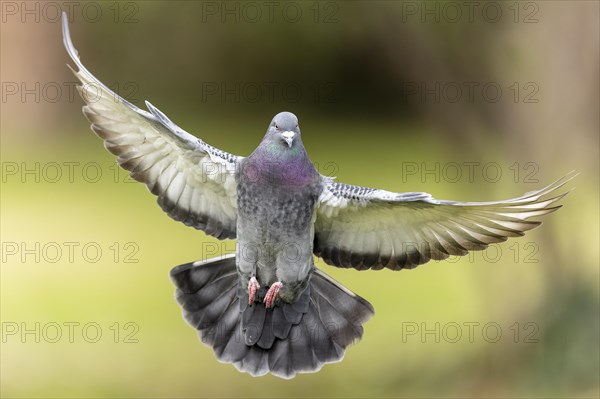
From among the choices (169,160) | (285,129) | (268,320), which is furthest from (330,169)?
(285,129)

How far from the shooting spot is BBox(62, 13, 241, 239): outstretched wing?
367 centimetres

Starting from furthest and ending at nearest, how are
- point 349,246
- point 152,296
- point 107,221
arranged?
point 107,221
point 152,296
point 349,246

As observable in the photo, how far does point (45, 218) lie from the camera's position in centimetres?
1131

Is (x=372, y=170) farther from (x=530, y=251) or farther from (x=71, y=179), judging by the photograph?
(x=530, y=251)

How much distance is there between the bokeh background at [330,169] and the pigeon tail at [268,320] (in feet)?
6.71

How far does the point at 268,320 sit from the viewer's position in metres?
3.99

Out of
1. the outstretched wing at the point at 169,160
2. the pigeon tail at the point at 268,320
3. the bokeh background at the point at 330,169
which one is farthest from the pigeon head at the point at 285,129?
the bokeh background at the point at 330,169

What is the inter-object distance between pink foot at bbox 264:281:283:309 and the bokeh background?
230 centimetres

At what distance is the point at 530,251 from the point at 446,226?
281cm

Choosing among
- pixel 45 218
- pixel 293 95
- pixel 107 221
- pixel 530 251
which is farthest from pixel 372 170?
pixel 530 251

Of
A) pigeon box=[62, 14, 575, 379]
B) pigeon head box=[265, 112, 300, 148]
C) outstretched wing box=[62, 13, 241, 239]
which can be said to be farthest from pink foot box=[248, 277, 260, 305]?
pigeon head box=[265, 112, 300, 148]

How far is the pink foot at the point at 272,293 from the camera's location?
3811mm

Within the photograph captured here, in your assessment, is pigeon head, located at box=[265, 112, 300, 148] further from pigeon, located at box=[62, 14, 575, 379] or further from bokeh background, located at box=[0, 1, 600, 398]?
bokeh background, located at box=[0, 1, 600, 398]

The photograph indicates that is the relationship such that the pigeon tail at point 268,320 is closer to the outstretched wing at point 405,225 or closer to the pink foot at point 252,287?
the pink foot at point 252,287
